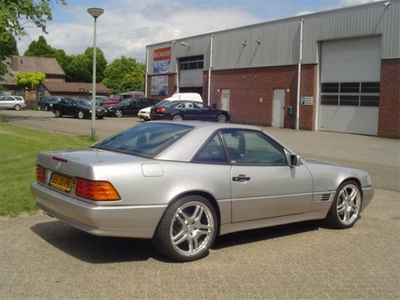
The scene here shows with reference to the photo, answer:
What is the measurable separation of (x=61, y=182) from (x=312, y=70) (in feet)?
79.4

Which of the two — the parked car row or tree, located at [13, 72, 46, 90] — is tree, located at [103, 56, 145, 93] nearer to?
tree, located at [13, 72, 46, 90]

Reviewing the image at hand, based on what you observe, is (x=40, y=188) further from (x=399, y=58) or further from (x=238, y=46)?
(x=238, y=46)

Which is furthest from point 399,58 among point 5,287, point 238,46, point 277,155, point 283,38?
point 5,287

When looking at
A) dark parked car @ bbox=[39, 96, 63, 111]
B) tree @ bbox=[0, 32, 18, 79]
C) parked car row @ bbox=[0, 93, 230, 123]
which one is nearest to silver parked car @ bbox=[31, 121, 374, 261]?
tree @ bbox=[0, 32, 18, 79]

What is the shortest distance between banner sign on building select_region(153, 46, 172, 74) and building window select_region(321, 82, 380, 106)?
17.6 meters

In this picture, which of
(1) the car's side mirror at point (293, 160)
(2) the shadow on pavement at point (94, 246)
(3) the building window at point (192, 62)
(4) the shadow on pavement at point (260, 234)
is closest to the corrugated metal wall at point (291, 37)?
(3) the building window at point (192, 62)

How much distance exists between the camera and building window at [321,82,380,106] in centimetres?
2462

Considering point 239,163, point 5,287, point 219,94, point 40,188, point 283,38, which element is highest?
point 283,38

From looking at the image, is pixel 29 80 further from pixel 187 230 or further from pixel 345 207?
pixel 187 230

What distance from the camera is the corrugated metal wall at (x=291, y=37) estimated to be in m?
23.6

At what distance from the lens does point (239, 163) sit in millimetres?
5543

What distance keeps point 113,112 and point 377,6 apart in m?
20.8

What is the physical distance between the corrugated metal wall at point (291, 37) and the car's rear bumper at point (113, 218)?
21399 mm

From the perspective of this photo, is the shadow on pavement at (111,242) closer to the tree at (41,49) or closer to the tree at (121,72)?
the tree at (121,72)
